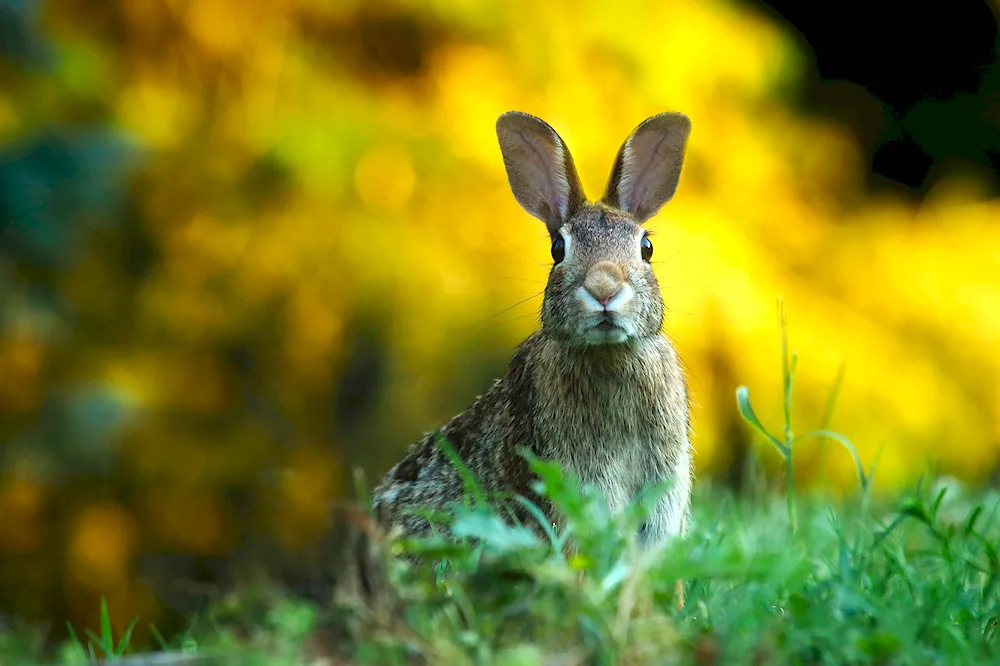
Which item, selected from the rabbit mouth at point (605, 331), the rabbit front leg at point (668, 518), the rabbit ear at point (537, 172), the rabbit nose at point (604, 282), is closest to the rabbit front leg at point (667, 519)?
the rabbit front leg at point (668, 518)

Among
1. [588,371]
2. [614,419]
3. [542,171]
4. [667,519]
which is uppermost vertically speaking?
[542,171]

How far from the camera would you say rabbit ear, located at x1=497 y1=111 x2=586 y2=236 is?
3338mm

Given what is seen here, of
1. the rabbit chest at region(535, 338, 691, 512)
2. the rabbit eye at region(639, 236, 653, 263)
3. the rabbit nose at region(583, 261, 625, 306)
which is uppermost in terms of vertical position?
the rabbit eye at region(639, 236, 653, 263)

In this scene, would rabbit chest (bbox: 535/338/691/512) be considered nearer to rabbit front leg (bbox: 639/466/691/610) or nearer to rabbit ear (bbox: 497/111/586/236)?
rabbit front leg (bbox: 639/466/691/610)

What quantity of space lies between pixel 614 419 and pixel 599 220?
591mm

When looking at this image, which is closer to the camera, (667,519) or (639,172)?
(667,519)

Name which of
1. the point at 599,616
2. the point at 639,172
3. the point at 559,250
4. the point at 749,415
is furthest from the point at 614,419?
the point at 599,616

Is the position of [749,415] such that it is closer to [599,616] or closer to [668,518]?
[668,518]

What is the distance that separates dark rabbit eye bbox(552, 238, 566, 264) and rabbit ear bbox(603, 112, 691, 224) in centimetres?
25

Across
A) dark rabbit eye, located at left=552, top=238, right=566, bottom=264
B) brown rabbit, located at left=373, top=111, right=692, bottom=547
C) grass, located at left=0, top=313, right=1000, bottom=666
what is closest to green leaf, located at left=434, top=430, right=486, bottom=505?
grass, located at left=0, top=313, right=1000, bottom=666

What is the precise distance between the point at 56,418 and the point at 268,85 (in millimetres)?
2207

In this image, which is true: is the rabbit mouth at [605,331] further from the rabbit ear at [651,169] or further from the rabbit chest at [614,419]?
the rabbit ear at [651,169]

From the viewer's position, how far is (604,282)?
2.93m

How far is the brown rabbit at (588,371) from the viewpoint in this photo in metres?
2.96
